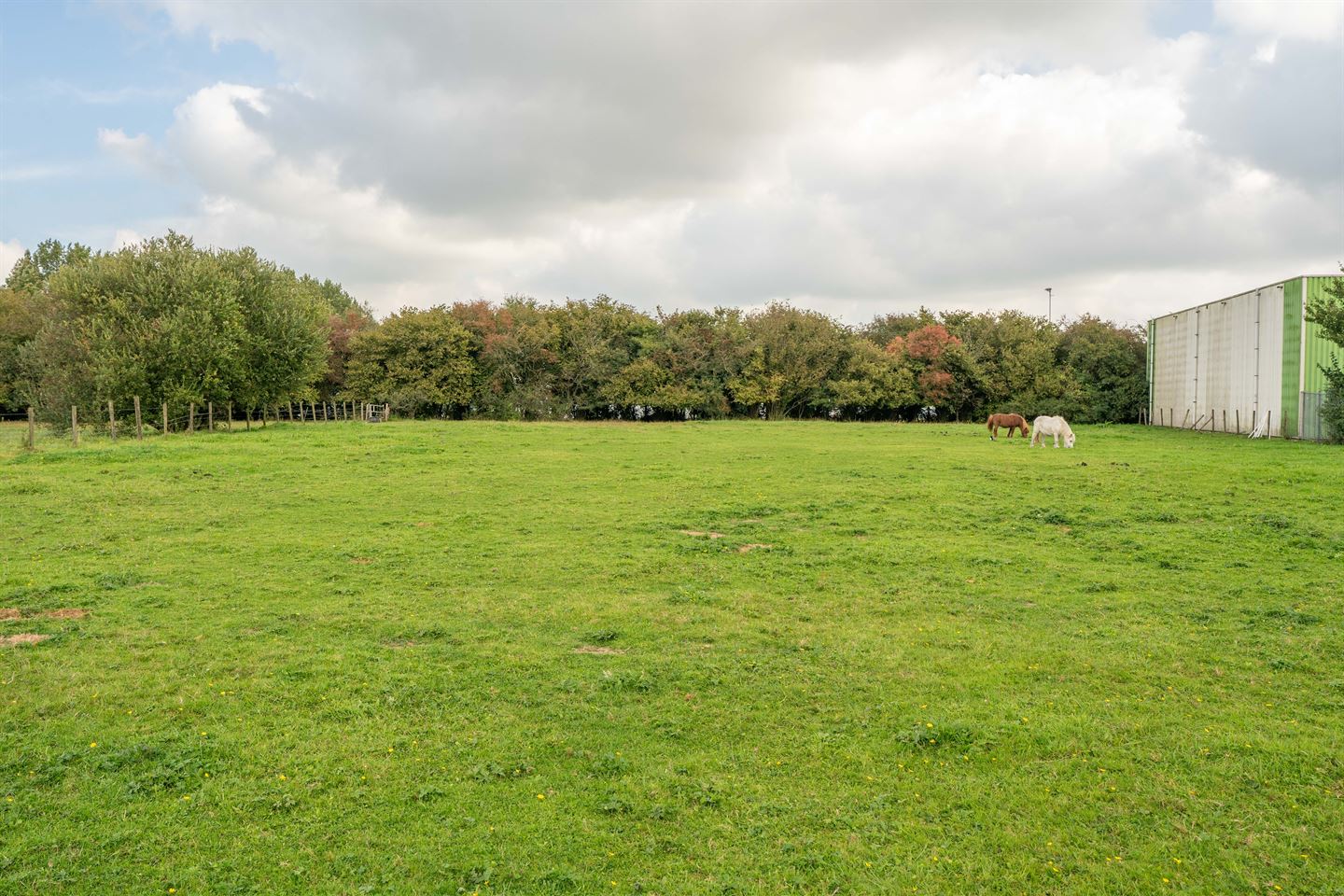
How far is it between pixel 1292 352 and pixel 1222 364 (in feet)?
24.0

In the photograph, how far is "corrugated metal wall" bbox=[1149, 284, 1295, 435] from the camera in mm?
41031

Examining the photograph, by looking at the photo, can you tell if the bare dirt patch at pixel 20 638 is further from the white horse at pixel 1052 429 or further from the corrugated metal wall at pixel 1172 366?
the corrugated metal wall at pixel 1172 366

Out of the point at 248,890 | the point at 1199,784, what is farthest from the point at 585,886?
the point at 1199,784

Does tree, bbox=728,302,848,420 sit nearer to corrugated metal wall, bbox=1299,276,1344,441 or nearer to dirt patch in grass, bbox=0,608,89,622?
corrugated metal wall, bbox=1299,276,1344,441

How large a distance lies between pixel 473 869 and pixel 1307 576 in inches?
531

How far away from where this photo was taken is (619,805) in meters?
6.27

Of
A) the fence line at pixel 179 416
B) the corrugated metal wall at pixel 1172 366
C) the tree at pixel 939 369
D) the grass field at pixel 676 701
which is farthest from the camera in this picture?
the tree at pixel 939 369

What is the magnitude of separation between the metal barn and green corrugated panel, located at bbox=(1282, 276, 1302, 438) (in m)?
0.04

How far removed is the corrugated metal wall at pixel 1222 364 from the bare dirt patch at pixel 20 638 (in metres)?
47.4

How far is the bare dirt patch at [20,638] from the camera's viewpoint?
9702 mm

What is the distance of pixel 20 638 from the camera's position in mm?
9891

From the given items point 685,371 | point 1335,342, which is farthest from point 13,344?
point 1335,342

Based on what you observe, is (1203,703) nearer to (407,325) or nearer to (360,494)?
(360,494)

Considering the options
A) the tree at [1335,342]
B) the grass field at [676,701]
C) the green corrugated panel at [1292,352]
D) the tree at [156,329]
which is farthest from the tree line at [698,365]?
the grass field at [676,701]
